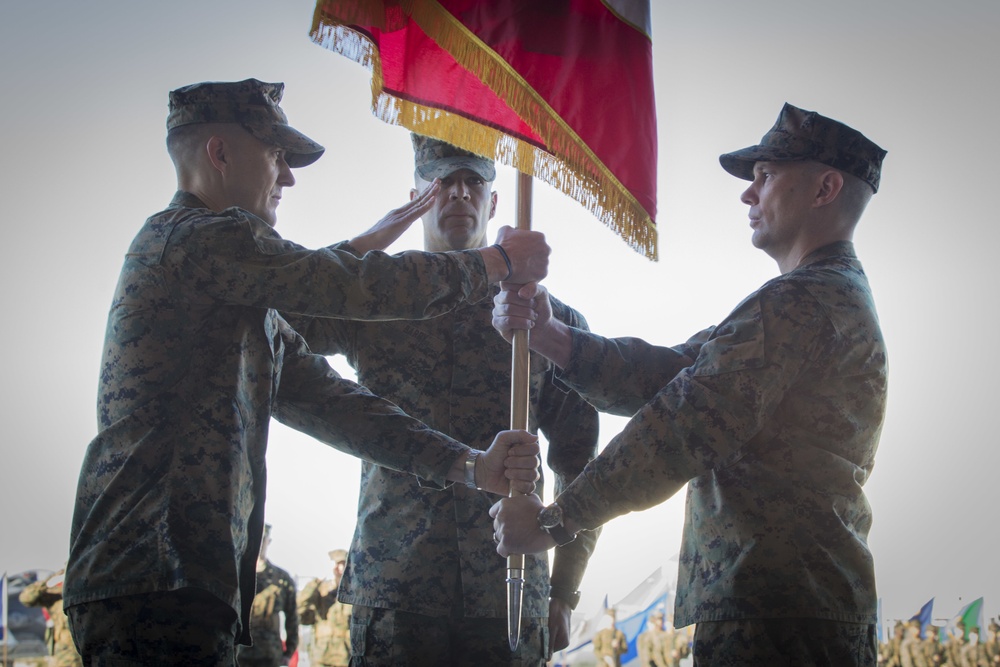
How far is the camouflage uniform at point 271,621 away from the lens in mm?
5340

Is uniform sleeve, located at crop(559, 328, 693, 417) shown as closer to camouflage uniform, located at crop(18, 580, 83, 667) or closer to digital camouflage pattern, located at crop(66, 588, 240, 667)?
digital camouflage pattern, located at crop(66, 588, 240, 667)

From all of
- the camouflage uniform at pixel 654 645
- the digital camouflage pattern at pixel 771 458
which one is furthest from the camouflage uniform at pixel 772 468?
the camouflage uniform at pixel 654 645

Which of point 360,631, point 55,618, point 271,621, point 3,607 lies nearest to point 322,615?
point 271,621

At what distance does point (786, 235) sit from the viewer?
2.11 metres

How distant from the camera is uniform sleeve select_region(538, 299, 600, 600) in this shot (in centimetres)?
230

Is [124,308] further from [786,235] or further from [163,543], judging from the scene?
[786,235]

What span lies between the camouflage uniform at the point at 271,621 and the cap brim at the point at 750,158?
4.15 m

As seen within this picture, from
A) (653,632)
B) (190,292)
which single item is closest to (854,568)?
(190,292)

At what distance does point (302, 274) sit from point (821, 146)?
3.91 ft

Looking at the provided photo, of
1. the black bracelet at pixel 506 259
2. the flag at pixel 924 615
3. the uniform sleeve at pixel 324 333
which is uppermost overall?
the black bracelet at pixel 506 259

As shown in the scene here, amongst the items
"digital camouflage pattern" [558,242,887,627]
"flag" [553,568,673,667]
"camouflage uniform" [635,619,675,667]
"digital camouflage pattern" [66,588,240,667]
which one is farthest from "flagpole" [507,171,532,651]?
"camouflage uniform" [635,619,675,667]

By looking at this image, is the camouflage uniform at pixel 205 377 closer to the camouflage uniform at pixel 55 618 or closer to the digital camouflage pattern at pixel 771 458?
the digital camouflage pattern at pixel 771 458

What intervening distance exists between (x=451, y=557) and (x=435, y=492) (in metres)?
0.16

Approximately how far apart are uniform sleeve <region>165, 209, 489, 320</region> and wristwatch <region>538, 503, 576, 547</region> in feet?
1.58
